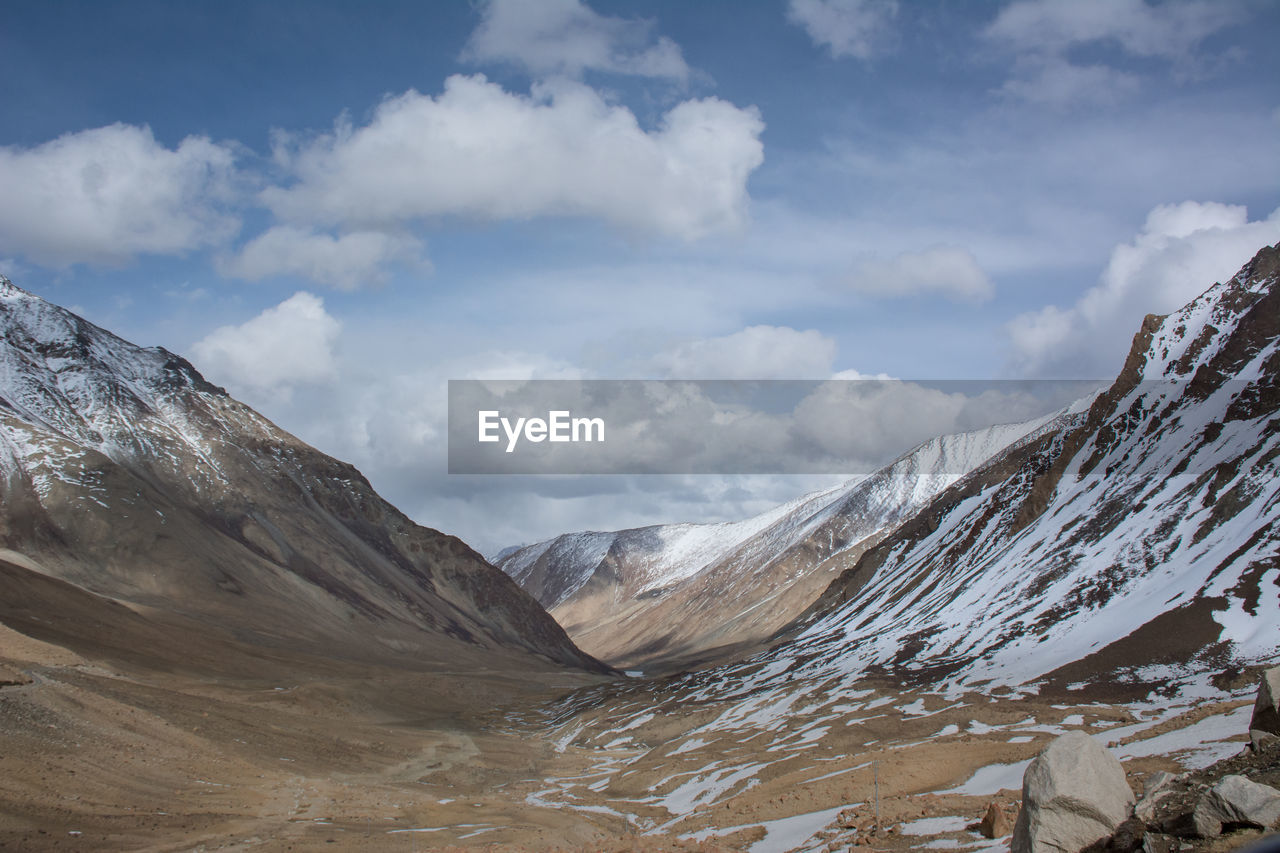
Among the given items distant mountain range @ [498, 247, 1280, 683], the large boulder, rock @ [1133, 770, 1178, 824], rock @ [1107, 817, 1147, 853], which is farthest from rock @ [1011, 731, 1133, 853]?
distant mountain range @ [498, 247, 1280, 683]

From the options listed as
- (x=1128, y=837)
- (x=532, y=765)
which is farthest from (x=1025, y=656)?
(x=1128, y=837)

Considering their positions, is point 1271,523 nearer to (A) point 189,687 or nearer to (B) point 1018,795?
(B) point 1018,795

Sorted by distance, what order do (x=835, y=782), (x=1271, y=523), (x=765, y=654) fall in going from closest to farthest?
(x=835, y=782) < (x=1271, y=523) < (x=765, y=654)

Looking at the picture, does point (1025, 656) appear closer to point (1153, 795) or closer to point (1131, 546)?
point (1131, 546)

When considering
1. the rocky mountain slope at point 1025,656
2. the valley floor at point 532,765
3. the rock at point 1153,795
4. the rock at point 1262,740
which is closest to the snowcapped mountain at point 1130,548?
the rocky mountain slope at point 1025,656

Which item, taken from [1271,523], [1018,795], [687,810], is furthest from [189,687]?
[1271,523]

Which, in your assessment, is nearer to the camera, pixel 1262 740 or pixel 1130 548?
pixel 1262 740
